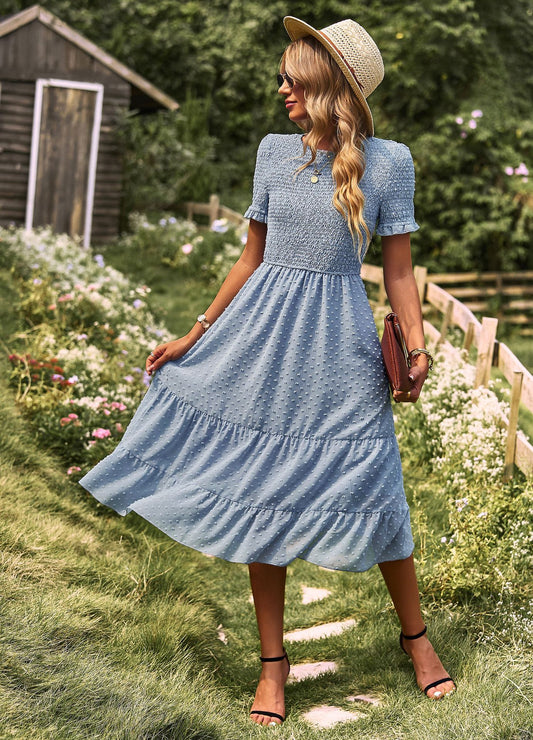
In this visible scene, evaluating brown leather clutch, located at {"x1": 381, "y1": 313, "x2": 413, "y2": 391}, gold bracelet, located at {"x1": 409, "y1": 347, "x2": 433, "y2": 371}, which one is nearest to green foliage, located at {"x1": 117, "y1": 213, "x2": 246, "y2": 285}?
gold bracelet, located at {"x1": 409, "y1": 347, "x2": 433, "y2": 371}

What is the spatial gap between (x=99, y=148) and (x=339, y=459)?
1193cm

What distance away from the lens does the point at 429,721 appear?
2.59 meters

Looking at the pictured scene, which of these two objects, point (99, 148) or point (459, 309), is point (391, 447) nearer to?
point (459, 309)

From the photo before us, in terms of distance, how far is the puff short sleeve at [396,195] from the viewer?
2.72 meters

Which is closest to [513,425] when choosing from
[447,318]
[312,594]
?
[312,594]

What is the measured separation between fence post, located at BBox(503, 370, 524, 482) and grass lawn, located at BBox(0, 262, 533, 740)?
0.45m

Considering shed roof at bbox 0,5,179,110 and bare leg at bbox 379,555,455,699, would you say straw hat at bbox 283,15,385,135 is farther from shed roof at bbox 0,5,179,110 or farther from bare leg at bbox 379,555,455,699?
shed roof at bbox 0,5,179,110

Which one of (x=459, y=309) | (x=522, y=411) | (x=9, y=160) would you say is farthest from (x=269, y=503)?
(x=9, y=160)

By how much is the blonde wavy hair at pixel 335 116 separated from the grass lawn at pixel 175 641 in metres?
1.48

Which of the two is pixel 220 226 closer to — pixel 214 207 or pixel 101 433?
pixel 214 207

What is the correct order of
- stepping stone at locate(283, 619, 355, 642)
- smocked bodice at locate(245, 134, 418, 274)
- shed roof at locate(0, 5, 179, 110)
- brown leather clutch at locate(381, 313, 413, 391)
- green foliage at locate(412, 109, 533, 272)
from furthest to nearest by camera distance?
green foliage at locate(412, 109, 533, 272), shed roof at locate(0, 5, 179, 110), stepping stone at locate(283, 619, 355, 642), smocked bodice at locate(245, 134, 418, 274), brown leather clutch at locate(381, 313, 413, 391)

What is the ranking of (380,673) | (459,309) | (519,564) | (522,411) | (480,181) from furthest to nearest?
1. (480,181)
2. (522,411)
3. (459,309)
4. (519,564)
5. (380,673)

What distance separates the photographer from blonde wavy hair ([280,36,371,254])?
2.64m

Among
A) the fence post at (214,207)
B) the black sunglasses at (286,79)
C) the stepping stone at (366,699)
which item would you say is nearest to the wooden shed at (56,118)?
the fence post at (214,207)
